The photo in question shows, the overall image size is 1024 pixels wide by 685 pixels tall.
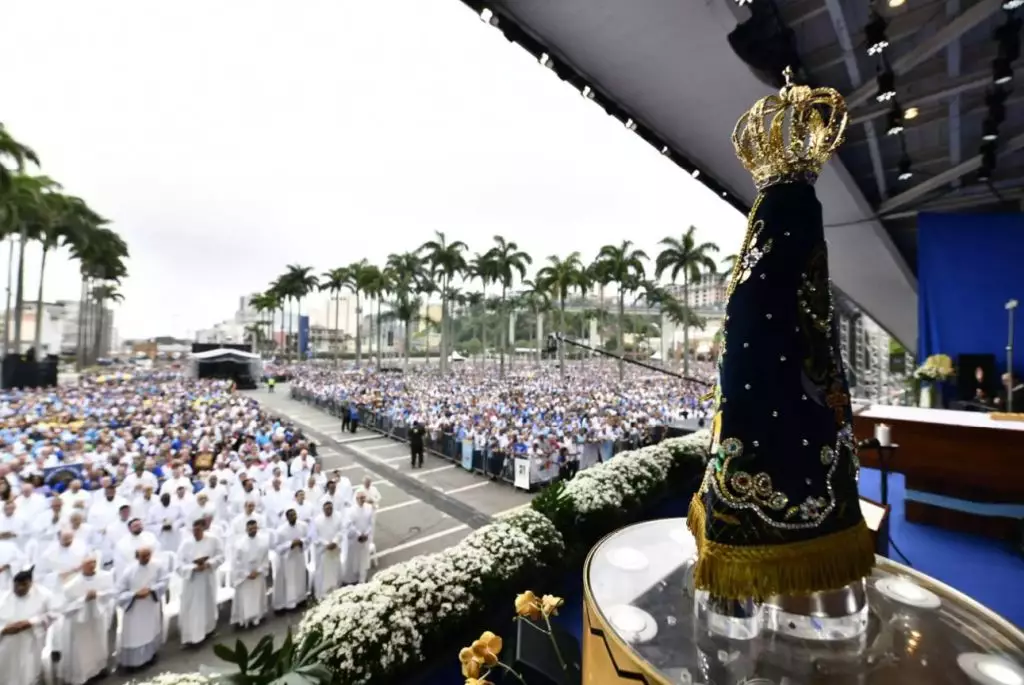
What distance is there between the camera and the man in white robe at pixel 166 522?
619 centimetres

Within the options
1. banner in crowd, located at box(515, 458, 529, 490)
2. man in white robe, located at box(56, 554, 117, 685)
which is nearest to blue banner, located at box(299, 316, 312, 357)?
banner in crowd, located at box(515, 458, 529, 490)

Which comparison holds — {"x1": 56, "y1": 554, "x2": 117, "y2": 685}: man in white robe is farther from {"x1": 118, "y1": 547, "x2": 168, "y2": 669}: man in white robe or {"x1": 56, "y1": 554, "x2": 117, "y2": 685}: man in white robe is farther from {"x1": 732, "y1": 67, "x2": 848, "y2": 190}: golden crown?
{"x1": 732, "y1": 67, "x2": 848, "y2": 190}: golden crown

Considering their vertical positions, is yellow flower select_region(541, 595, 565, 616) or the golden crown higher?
the golden crown

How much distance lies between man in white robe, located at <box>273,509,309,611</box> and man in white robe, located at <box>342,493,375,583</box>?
0.62m

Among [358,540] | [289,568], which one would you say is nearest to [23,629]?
[289,568]

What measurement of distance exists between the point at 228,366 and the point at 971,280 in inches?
1614

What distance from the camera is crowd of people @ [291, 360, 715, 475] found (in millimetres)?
11719

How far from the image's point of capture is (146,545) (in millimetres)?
4906

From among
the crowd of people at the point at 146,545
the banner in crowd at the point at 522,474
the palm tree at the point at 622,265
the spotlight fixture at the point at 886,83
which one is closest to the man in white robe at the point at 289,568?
the crowd of people at the point at 146,545

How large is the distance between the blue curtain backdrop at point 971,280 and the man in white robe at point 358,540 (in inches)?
491

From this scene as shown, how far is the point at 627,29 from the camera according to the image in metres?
4.73

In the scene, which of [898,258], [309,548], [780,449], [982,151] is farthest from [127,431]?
[898,258]

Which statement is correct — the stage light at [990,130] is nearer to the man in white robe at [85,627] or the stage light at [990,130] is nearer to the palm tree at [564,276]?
the man in white robe at [85,627]

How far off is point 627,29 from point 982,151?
5.87 m
